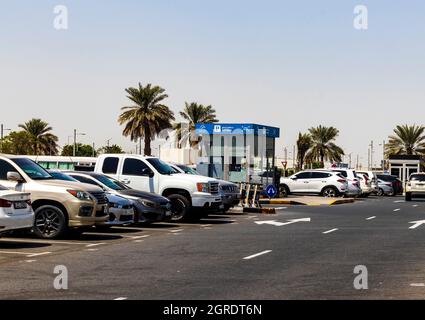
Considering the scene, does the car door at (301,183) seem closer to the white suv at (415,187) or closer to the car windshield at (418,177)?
the white suv at (415,187)

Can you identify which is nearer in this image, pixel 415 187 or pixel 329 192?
pixel 415 187

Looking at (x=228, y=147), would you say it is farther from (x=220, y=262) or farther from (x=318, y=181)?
(x=220, y=262)

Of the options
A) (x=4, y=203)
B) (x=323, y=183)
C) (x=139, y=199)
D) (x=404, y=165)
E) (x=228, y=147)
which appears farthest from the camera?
(x=404, y=165)

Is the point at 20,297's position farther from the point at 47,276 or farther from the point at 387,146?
the point at 387,146

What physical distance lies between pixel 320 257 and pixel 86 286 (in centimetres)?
543

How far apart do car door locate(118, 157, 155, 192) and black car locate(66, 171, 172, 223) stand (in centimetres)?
227

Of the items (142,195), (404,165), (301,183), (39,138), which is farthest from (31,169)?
(39,138)

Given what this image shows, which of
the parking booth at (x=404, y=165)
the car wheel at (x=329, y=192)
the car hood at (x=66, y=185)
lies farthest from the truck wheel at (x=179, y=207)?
the parking booth at (x=404, y=165)

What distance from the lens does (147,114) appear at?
6788 cm

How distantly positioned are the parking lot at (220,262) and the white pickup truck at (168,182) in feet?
4.87

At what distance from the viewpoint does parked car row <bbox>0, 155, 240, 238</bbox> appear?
17.2 m

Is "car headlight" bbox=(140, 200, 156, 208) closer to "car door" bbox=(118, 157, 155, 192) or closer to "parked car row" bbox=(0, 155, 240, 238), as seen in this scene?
"parked car row" bbox=(0, 155, 240, 238)

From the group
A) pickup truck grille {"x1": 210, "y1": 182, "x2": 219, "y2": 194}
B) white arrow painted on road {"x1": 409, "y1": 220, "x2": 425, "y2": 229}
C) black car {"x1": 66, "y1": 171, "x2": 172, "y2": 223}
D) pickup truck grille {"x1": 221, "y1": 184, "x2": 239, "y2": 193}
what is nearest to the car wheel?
pickup truck grille {"x1": 221, "y1": 184, "x2": 239, "y2": 193}

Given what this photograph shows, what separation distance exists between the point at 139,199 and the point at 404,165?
49.7 m
